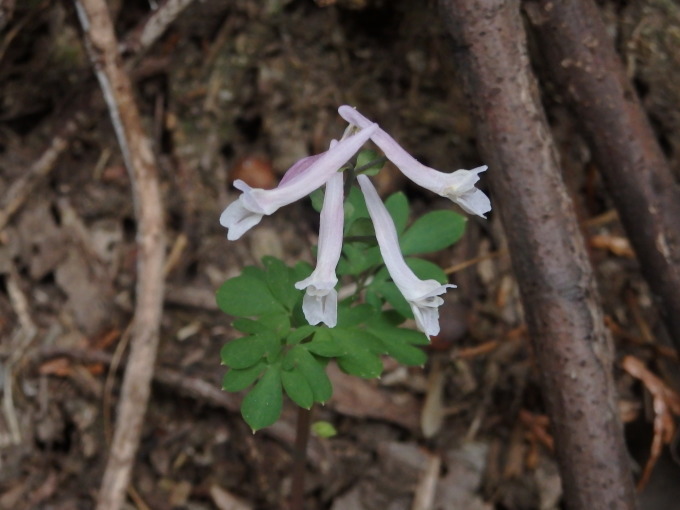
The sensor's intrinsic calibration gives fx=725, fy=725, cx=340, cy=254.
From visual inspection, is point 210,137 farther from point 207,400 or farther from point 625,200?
point 625,200

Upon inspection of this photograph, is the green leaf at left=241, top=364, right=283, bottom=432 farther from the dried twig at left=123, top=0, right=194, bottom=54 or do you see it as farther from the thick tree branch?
the dried twig at left=123, top=0, right=194, bottom=54

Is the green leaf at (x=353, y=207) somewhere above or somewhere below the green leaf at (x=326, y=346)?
above

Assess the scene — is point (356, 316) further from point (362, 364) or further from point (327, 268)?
point (327, 268)

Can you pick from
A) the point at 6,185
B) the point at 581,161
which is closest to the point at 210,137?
the point at 6,185

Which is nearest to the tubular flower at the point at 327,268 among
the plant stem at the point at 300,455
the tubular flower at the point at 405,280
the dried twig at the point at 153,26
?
the tubular flower at the point at 405,280

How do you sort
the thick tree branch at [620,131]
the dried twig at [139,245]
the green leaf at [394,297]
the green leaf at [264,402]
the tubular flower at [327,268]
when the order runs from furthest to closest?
Answer: the dried twig at [139,245] → the thick tree branch at [620,131] → the green leaf at [394,297] → the green leaf at [264,402] → the tubular flower at [327,268]

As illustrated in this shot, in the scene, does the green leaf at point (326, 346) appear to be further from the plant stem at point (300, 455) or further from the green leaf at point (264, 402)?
Answer: the plant stem at point (300, 455)

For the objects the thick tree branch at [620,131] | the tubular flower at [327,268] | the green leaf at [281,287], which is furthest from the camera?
the thick tree branch at [620,131]
